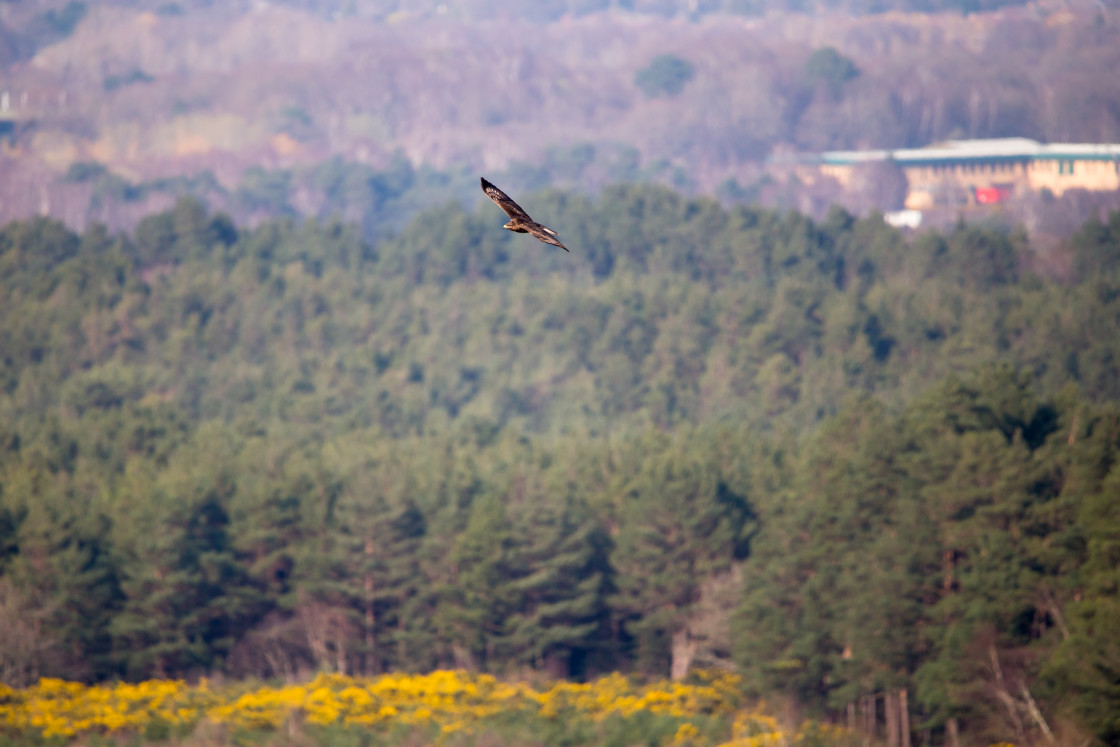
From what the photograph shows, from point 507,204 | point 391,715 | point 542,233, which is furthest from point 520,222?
point 391,715

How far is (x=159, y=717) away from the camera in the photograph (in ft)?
127

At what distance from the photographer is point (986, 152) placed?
16625 centimetres

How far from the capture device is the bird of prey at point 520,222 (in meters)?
15.5

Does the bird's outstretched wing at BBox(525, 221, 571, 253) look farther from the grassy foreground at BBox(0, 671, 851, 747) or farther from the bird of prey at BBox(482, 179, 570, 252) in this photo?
the grassy foreground at BBox(0, 671, 851, 747)

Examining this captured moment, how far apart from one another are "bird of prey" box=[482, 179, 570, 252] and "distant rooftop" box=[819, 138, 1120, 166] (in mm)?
139668

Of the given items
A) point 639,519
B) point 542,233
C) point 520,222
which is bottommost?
point 639,519

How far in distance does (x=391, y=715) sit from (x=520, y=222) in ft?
85.0

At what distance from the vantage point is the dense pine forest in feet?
143

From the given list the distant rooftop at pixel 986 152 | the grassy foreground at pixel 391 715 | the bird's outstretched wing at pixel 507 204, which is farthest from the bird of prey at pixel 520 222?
the distant rooftop at pixel 986 152

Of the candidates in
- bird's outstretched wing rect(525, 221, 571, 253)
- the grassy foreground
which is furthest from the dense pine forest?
bird's outstretched wing rect(525, 221, 571, 253)

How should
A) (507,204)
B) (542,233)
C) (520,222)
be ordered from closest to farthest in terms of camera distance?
1. (542,233)
2. (520,222)
3. (507,204)

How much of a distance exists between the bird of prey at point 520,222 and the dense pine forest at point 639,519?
2503 centimetres

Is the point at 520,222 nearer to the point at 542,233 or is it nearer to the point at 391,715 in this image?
the point at 542,233

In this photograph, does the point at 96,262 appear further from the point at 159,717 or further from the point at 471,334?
the point at 159,717
